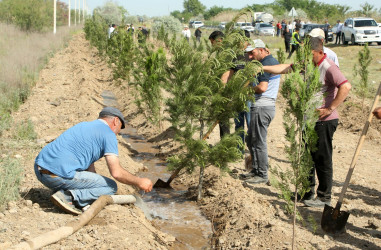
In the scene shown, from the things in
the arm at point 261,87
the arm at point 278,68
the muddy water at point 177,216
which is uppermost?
the arm at point 278,68

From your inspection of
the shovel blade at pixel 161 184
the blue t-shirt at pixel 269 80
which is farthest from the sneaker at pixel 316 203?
the shovel blade at pixel 161 184

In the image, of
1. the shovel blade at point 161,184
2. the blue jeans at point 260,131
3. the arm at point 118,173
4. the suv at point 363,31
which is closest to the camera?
the arm at point 118,173

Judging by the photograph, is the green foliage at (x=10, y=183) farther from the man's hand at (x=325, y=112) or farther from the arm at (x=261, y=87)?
the man's hand at (x=325, y=112)

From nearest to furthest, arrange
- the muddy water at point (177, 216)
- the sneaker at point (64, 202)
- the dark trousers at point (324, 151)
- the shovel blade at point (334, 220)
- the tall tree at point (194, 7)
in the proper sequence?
the sneaker at point (64, 202), the shovel blade at point (334, 220), the dark trousers at point (324, 151), the muddy water at point (177, 216), the tall tree at point (194, 7)

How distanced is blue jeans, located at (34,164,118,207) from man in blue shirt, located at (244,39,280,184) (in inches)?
88.6

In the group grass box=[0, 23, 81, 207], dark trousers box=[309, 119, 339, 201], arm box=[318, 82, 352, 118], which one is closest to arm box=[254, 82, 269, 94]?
dark trousers box=[309, 119, 339, 201]

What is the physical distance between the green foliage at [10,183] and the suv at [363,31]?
25.7 m

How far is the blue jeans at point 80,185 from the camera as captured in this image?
4758 millimetres

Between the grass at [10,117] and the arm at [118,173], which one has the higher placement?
→ the arm at [118,173]

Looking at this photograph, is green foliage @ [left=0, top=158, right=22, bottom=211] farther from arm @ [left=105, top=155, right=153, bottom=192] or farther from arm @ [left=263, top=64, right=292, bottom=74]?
arm @ [left=263, top=64, right=292, bottom=74]

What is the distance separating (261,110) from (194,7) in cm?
13032

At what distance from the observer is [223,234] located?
5.20 meters

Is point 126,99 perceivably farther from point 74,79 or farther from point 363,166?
point 363,166

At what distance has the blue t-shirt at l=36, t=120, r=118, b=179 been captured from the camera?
4613mm
